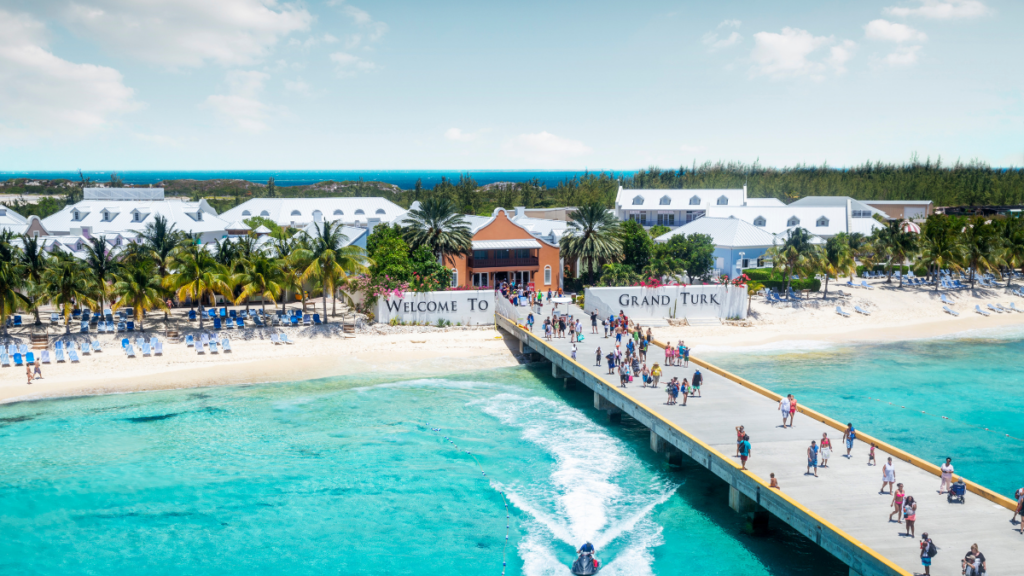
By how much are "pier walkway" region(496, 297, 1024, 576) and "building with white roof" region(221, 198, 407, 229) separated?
62.1 meters

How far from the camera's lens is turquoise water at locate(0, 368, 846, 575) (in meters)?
22.3

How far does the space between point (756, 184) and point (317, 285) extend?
339ft

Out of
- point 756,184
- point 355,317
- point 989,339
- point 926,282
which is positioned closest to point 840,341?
point 989,339

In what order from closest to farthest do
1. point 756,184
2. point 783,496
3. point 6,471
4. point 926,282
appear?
point 783,496 < point 6,471 < point 926,282 < point 756,184

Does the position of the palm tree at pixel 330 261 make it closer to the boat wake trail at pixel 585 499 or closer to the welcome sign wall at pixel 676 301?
the welcome sign wall at pixel 676 301

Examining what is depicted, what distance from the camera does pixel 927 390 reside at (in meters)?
39.7

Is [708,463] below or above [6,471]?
above

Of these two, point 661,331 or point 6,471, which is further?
point 661,331

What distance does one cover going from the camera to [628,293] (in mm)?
53312

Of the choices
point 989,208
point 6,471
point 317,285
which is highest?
point 989,208

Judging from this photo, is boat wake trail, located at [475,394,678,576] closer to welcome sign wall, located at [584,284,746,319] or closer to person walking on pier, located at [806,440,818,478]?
person walking on pier, located at [806,440,818,478]

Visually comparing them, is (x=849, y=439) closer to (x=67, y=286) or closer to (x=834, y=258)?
(x=834, y=258)

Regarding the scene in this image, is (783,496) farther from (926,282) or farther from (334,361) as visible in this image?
(926,282)

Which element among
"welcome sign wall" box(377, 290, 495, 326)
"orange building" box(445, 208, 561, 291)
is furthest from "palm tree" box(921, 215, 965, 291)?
"welcome sign wall" box(377, 290, 495, 326)
